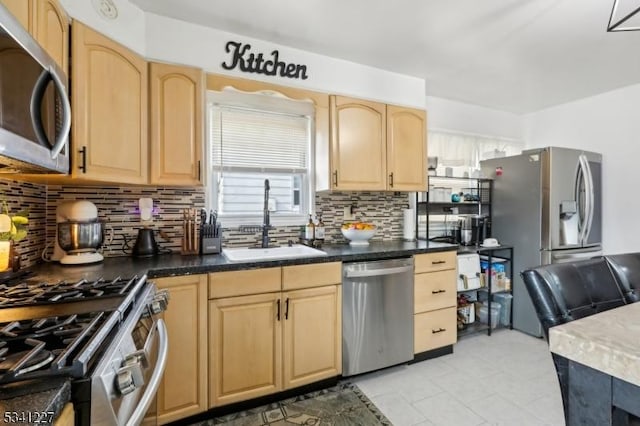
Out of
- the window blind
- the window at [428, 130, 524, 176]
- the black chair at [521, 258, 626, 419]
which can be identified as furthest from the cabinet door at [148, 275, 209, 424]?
the window at [428, 130, 524, 176]

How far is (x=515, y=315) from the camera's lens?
313 centimetres

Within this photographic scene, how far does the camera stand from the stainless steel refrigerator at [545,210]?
2.89 meters

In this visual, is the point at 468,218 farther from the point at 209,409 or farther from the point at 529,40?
the point at 209,409

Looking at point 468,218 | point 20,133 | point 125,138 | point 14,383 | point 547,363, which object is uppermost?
point 125,138

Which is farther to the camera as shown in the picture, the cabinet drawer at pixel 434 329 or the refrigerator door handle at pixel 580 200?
the refrigerator door handle at pixel 580 200

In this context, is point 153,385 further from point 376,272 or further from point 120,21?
point 120,21

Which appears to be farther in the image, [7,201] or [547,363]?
[547,363]

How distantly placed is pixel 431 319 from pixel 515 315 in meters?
1.30

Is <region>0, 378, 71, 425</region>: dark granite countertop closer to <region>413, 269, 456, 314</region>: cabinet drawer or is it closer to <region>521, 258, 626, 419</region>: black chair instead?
<region>521, 258, 626, 419</region>: black chair

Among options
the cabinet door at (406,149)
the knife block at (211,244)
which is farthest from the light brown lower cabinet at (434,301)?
the knife block at (211,244)

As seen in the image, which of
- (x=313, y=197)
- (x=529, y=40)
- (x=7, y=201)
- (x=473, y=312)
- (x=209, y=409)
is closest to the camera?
(x=7, y=201)

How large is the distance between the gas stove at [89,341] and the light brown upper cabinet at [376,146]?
165 cm

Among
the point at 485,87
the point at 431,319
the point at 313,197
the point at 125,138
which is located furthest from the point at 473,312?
the point at 125,138

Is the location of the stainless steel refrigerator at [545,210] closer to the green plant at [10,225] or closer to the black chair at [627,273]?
the black chair at [627,273]
